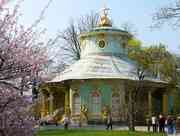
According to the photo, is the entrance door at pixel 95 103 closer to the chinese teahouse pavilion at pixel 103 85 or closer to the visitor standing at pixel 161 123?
the chinese teahouse pavilion at pixel 103 85

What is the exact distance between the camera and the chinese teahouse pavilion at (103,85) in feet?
157

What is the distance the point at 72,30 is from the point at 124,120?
22803 millimetres

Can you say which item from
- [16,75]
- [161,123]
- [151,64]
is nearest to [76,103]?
[151,64]

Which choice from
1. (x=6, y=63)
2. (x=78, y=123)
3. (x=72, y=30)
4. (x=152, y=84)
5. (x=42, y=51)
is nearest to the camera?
Answer: (x=6, y=63)

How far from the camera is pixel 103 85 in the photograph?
4859 cm

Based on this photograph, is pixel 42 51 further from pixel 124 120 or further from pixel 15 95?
pixel 124 120

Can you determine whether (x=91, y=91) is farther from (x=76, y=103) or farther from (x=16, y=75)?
(x=16, y=75)

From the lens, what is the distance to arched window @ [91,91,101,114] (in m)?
47.9

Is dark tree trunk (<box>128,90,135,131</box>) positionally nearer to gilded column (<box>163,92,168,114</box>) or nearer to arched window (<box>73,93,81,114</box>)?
arched window (<box>73,93,81,114</box>)

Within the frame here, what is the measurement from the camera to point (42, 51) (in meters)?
8.95

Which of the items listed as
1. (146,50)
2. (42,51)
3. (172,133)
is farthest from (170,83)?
(42,51)

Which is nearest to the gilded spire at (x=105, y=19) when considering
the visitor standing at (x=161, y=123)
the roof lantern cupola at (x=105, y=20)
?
the roof lantern cupola at (x=105, y=20)

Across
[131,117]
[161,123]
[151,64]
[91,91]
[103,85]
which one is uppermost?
[151,64]

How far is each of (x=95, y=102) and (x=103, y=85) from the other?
183 cm
